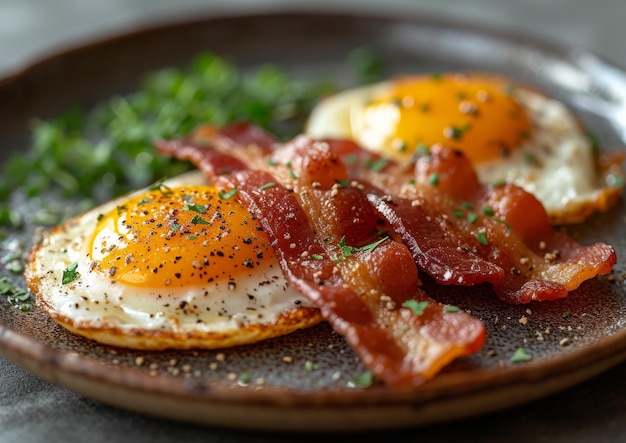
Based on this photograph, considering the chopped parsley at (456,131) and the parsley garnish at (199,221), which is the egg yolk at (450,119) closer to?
the chopped parsley at (456,131)

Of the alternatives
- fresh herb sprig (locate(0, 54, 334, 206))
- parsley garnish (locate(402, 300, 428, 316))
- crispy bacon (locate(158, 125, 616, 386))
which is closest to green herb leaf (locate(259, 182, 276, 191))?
crispy bacon (locate(158, 125, 616, 386))

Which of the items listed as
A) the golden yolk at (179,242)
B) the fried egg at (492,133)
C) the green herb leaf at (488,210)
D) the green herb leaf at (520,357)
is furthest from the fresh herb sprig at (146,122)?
the green herb leaf at (520,357)

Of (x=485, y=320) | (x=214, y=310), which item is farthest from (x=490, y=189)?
(x=214, y=310)

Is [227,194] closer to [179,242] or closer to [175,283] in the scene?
[179,242]

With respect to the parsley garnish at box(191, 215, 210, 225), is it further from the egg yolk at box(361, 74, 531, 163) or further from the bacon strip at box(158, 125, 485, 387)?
the egg yolk at box(361, 74, 531, 163)

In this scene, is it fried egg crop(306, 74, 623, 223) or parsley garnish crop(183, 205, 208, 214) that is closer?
parsley garnish crop(183, 205, 208, 214)

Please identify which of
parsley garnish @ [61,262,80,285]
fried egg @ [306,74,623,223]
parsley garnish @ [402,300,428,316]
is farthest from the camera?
fried egg @ [306,74,623,223]

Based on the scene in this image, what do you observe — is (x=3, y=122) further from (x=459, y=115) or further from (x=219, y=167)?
(x=459, y=115)
